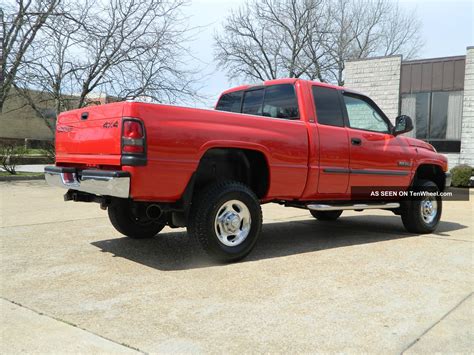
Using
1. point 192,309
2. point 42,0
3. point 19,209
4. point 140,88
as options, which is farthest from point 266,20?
point 192,309

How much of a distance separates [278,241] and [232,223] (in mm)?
1514

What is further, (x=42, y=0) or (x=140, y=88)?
(x=140, y=88)

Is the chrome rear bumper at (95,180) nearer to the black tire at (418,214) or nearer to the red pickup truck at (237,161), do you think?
the red pickup truck at (237,161)

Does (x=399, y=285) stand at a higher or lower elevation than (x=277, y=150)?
lower

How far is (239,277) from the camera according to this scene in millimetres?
4496

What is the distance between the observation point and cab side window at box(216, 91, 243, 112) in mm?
6598

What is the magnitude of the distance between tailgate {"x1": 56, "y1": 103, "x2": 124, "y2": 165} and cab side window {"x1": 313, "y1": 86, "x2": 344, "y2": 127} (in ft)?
8.46

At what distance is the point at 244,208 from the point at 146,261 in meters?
1.18

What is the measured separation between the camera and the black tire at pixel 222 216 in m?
4.74

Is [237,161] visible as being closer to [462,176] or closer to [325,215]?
[325,215]

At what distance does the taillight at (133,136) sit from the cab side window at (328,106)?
8.03 feet

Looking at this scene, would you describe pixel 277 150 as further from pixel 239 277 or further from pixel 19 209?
pixel 19 209

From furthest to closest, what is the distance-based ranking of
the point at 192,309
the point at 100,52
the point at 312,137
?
the point at 100,52
the point at 312,137
the point at 192,309

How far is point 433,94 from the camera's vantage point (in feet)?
55.8
